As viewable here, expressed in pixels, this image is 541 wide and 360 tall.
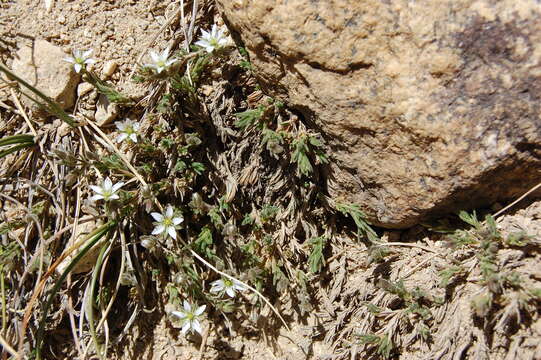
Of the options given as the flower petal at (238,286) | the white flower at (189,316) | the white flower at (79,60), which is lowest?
the white flower at (189,316)

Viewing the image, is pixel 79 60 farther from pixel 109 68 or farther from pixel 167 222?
pixel 167 222

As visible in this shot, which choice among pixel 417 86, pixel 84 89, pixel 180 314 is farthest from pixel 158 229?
pixel 417 86

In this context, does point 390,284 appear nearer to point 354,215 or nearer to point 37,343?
point 354,215

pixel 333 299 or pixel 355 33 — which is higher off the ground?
pixel 355 33

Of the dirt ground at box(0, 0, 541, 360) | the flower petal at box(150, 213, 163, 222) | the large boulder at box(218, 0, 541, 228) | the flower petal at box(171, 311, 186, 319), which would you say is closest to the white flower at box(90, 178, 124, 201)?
the flower petal at box(150, 213, 163, 222)

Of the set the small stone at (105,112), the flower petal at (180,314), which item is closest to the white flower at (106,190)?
the small stone at (105,112)

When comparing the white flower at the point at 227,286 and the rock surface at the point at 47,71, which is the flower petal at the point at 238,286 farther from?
the rock surface at the point at 47,71

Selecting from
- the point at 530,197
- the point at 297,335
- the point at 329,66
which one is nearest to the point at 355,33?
the point at 329,66
